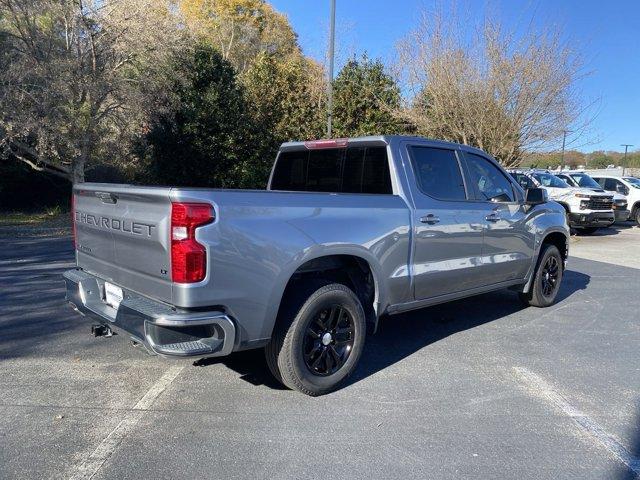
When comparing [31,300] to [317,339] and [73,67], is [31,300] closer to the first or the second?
[317,339]

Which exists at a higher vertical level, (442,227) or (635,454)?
(442,227)

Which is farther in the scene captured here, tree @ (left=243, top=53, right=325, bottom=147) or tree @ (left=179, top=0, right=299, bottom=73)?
tree @ (left=179, top=0, right=299, bottom=73)

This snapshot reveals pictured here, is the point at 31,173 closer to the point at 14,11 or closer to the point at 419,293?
the point at 14,11

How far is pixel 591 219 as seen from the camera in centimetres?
1584

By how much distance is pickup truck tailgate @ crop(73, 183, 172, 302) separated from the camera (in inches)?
130

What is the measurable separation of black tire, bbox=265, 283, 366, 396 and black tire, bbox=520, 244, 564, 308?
10.8 ft

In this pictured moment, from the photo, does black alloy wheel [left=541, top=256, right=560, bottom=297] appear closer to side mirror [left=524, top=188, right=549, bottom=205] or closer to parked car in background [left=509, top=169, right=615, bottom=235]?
side mirror [left=524, top=188, right=549, bottom=205]

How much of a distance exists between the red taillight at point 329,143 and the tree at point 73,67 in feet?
34.4

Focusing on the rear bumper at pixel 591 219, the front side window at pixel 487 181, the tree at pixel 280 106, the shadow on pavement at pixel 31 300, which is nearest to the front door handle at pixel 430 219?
the front side window at pixel 487 181

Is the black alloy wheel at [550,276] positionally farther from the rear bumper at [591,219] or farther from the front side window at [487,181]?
the rear bumper at [591,219]

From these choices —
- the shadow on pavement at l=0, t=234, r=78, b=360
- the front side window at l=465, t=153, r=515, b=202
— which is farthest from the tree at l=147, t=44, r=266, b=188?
the front side window at l=465, t=153, r=515, b=202

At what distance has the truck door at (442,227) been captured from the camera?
4.66 metres

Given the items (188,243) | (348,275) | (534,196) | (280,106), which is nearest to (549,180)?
(280,106)

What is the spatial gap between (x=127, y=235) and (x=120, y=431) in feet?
4.23
